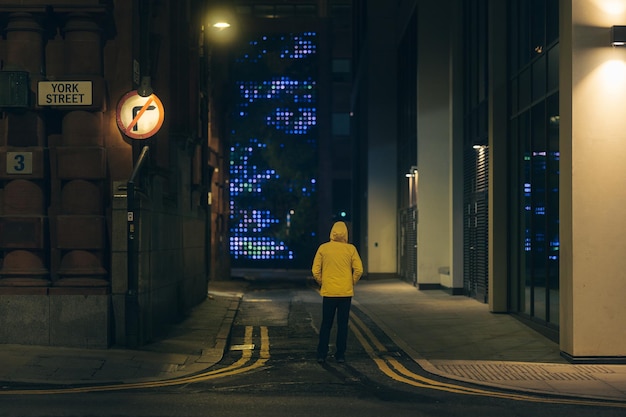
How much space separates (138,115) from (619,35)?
7.15 metres

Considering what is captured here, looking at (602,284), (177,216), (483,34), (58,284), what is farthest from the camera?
(483,34)

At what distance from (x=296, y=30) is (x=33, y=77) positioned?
50509 millimetres

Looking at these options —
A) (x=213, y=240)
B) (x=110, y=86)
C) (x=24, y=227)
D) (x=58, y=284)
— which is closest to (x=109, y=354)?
(x=58, y=284)

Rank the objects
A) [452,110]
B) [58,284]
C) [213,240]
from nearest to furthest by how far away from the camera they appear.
Answer: [58,284] → [452,110] → [213,240]

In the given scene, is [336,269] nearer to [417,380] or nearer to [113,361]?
[417,380]

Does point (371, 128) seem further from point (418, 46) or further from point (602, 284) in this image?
point (602, 284)

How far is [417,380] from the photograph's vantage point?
1148cm

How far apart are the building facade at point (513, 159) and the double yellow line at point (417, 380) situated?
255cm

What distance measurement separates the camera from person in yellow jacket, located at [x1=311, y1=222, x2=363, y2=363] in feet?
42.8

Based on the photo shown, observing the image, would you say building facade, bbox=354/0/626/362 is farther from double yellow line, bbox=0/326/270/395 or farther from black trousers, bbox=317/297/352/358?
double yellow line, bbox=0/326/270/395

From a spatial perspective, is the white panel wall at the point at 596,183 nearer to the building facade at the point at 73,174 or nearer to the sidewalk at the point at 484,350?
the sidewalk at the point at 484,350

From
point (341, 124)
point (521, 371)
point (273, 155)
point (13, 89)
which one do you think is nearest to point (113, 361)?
point (13, 89)

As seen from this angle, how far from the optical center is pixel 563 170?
1344 cm

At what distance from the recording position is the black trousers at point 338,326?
42.6 ft
